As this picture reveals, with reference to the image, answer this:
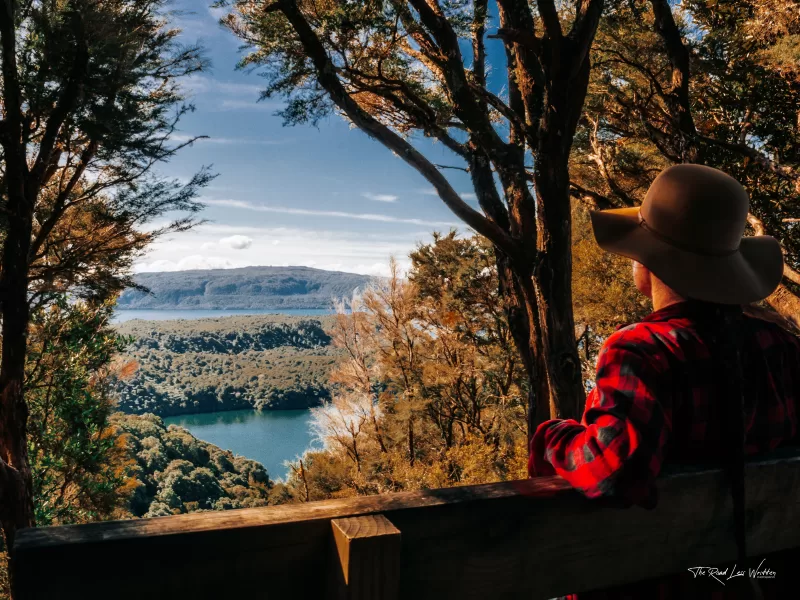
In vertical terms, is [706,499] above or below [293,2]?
below

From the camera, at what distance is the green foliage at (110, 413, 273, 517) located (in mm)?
24125

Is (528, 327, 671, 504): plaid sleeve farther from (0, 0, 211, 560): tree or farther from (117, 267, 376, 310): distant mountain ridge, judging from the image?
(117, 267, 376, 310): distant mountain ridge

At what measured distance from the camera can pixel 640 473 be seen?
0.87 meters

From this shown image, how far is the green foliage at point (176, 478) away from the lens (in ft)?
79.2

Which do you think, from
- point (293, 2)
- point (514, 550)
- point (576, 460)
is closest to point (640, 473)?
point (576, 460)

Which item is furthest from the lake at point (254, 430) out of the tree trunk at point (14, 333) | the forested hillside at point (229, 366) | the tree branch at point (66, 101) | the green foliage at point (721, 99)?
the green foliage at point (721, 99)

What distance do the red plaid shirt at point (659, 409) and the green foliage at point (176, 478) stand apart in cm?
2194

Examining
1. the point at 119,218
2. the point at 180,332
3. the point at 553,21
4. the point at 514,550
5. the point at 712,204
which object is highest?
the point at 553,21

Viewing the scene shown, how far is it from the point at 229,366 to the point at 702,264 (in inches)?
2562

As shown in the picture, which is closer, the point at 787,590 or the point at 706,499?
the point at 706,499

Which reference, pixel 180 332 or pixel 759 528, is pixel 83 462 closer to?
pixel 759 528

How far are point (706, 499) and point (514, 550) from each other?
362mm

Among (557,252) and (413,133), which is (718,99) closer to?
(413,133)

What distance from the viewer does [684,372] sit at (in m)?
0.97
